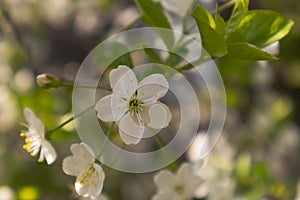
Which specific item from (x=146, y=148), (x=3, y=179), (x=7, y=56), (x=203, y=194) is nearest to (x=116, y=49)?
(x=203, y=194)

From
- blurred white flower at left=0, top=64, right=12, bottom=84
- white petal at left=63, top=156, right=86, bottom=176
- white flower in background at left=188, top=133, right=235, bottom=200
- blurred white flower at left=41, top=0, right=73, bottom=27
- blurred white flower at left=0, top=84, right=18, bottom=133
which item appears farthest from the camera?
blurred white flower at left=41, top=0, right=73, bottom=27

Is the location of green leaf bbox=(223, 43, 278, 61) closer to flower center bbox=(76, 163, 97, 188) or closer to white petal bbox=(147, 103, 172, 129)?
white petal bbox=(147, 103, 172, 129)

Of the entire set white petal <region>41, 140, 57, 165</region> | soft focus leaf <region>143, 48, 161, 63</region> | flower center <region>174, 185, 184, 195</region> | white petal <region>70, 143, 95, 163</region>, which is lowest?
flower center <region>174, 185, 184, 195</region>

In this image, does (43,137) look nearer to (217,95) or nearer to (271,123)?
(217,95)

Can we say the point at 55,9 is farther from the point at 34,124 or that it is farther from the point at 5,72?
the point at 34,124

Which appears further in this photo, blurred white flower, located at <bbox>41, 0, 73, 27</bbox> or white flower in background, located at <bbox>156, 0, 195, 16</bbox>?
blurred white flower, located at <bbox>41, 0, 73, 27</bbox>

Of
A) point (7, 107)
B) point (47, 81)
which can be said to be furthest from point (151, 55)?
point (7, 107)

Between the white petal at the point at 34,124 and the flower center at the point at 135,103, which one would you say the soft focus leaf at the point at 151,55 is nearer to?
the flower center at the point at 135,103

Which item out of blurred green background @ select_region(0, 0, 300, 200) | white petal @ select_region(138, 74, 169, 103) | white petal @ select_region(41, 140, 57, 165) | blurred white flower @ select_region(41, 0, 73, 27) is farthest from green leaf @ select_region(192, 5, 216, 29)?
blurred white flower @ select_region(41, 0, 73, 27)
